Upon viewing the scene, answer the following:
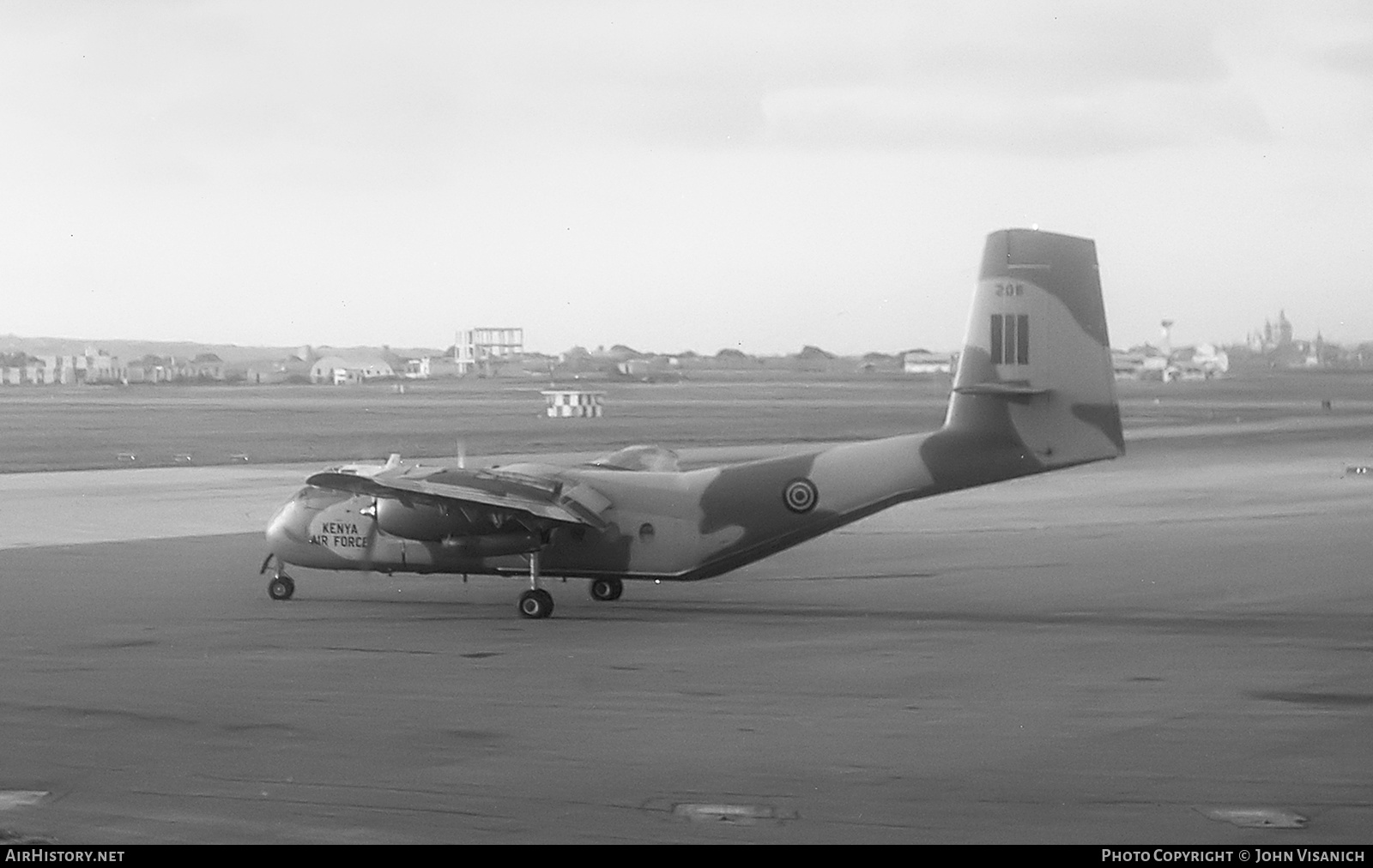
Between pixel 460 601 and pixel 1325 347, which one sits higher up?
pixel 1325 347

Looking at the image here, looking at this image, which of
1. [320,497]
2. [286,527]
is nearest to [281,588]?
[286,527]

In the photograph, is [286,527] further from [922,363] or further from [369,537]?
[922,363]

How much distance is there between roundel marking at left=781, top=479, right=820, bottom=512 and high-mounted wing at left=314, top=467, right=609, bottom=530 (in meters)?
2.47

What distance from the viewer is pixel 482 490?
20703 mm

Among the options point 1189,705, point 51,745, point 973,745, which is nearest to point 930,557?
point 1189,705

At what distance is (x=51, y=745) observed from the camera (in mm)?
13047

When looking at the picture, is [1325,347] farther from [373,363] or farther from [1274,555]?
[373,363]

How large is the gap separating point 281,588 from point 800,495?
7918 millimetres

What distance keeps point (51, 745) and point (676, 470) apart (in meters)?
12.0

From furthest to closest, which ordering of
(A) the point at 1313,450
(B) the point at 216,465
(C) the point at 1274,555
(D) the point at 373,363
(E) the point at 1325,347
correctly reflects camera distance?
(D) the point at 373,363 → (E) the point at 1325,347 → (A) the point at 1313,450 → (B) the point at 216,465 → (C) the point at 1274,555

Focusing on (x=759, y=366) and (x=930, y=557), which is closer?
(x=930, y=557)

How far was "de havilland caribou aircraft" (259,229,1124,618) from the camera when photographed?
805 inches

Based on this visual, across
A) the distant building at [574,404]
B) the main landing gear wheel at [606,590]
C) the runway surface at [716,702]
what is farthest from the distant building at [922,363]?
the main landing gear wheel at [606,590]

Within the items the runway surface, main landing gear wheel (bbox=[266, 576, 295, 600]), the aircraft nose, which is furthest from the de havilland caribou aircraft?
main landing gear wheel (bbox=[266, 576, 295, 600])
